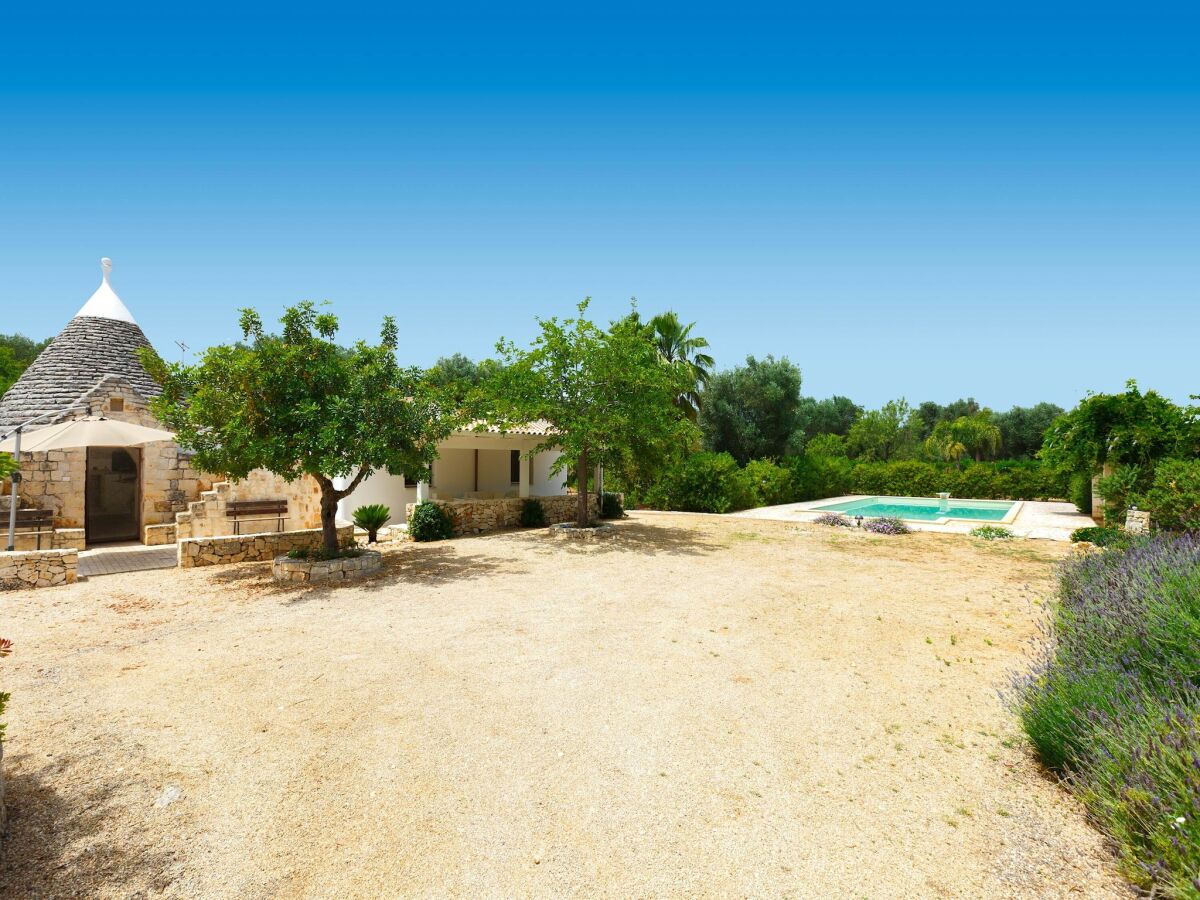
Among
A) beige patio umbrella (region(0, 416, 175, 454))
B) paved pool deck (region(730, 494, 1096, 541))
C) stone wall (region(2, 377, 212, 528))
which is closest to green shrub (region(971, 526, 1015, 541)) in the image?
paved pool deck (region(730, 494, 1096, 541))

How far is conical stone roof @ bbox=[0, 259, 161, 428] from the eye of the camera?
14422 mm

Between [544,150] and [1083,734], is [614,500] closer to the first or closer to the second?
[544,150]

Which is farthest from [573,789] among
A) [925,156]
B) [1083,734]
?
[925,156]

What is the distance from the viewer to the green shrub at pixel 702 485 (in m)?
22.6

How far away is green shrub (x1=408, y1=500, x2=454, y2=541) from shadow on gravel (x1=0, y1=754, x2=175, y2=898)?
10939 mm

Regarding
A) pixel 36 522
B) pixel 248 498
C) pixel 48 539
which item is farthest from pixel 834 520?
pixel 36 522

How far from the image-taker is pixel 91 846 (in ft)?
10.8

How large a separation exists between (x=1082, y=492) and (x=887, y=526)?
11.2m

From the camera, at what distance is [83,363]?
15.4 m

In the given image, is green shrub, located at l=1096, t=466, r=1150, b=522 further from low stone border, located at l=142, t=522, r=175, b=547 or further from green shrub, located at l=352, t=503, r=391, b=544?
low stone border, located at l=142, t=522, r=175, b=547

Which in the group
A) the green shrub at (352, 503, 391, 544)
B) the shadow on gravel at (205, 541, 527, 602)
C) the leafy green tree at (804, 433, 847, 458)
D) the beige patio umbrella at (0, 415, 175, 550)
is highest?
the leafy green tree at (804, 433, 847, 458)

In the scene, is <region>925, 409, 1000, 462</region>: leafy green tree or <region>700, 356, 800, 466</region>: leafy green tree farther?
<region>925, 409, 1000, 462</region>: leafy green tree

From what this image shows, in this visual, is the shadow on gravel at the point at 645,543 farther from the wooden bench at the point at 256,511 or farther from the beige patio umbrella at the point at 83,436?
the beige patio umbrella at the point at 83,436

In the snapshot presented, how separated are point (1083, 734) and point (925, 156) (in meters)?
16.1
